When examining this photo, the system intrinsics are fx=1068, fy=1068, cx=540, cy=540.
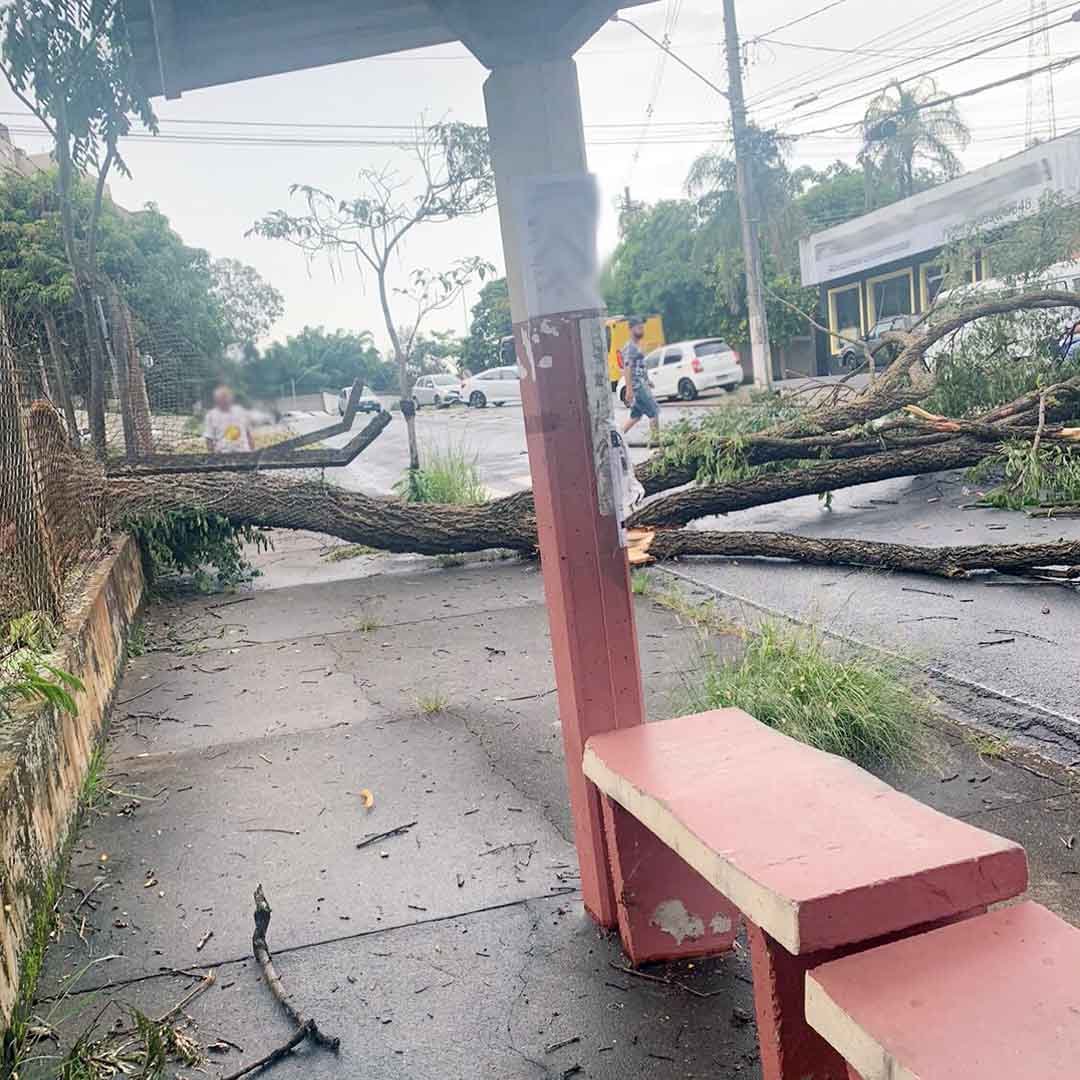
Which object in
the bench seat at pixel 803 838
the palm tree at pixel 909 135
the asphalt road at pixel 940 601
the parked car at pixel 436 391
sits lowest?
the asphalt road at pixel 940 601

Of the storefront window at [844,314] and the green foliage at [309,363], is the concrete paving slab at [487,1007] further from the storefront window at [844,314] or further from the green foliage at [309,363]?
the storefront window at [844,314]

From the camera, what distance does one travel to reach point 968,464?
9.52 meters

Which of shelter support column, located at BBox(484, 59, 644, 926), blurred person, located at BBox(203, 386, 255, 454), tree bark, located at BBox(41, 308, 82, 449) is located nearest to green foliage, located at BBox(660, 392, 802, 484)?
tree bark, located at BBox(41, 308, 82, 449)

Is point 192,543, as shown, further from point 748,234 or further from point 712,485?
point 748,234

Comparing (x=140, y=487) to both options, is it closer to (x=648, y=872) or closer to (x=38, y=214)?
(x=38, y=214)

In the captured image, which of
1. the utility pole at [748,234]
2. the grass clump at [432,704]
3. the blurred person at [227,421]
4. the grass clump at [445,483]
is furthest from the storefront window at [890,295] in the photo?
the blurred person at [227,421]

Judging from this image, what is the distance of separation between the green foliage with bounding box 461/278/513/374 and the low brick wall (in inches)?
85.9

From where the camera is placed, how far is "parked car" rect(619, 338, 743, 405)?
10.6 m

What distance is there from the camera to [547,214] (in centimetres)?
269

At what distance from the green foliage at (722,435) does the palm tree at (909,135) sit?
4294 millimetres

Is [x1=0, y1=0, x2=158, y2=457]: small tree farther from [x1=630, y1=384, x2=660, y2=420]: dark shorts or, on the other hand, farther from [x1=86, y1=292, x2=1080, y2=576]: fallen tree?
[x1=86, y1=292, x2=1080, y2=576]: fallen tree

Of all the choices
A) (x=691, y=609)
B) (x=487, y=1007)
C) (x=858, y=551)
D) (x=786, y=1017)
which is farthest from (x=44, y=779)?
(x=858, y=551)

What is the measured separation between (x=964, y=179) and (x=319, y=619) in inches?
415

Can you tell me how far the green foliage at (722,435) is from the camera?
9141 mm
